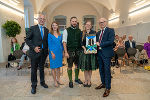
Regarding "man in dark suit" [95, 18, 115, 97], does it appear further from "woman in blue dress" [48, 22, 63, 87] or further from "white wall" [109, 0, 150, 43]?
"white wall" [109, 0, 150, 43]

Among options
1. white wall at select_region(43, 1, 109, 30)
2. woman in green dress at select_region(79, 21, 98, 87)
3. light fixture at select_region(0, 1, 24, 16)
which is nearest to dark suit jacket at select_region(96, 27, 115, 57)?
woman in green dress at select_region(79, 21, 98, 87)

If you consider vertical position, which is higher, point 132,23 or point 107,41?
point 132,23

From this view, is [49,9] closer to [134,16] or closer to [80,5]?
[80,5]

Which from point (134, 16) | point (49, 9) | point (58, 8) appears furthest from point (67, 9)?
point (134, 16)

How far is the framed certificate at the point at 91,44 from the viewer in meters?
2.94

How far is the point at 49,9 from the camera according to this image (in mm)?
16719

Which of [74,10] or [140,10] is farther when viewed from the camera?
[74,10]

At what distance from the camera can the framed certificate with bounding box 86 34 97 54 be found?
9.65ft

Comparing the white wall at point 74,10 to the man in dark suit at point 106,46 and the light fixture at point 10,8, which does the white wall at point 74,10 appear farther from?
the man in dark suit at point 106,46

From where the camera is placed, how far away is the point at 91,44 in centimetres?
296

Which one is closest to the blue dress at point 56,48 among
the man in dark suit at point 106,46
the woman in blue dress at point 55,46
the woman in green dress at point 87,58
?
the woman in blue dress at point 55,46

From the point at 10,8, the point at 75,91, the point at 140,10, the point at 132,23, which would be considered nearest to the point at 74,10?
the point at 132,23

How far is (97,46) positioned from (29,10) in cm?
980

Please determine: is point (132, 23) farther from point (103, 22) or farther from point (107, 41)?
point (107, 41)
